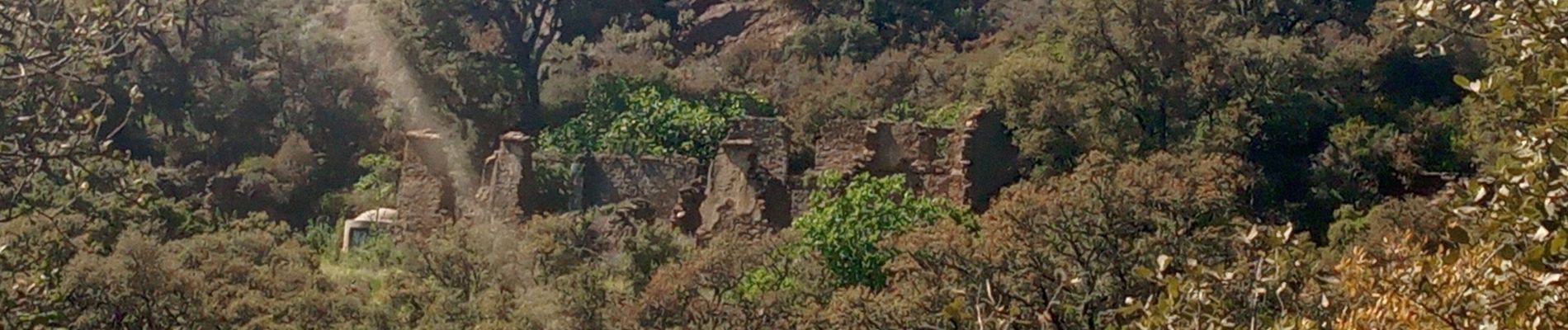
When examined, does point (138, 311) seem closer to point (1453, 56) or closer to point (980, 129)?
point (980, 129)

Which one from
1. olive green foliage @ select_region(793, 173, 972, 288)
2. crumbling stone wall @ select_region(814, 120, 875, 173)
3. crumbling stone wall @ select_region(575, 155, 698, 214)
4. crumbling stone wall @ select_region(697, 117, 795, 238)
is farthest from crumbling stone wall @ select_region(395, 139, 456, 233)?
olive green foliage @ select_region(793, 173, 972, 288)

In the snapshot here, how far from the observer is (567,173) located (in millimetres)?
24812

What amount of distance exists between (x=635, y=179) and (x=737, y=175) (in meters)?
1.52

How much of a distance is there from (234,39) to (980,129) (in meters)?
11.5

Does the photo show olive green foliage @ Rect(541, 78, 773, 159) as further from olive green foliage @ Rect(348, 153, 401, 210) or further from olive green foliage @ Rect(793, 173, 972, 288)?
olive green foliage @ Rect(793, 173, 972, 288)

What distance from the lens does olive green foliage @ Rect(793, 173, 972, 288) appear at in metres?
19.6

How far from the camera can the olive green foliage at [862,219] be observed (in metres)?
19.6

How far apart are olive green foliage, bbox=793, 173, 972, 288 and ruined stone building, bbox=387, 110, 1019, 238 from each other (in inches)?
26.1

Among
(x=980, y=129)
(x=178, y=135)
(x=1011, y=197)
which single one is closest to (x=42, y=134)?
(x=1011, y=197)

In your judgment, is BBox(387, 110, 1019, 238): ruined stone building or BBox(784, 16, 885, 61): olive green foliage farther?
BBox(784, 16, 885, 61): olive green foliage

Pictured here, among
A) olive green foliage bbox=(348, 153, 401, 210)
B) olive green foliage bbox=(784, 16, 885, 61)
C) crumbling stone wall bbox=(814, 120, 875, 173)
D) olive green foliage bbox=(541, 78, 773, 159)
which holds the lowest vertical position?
olive green foliage bbox=(784, 16, 885, 61)

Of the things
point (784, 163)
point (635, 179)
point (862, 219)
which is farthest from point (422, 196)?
point (862, 219)

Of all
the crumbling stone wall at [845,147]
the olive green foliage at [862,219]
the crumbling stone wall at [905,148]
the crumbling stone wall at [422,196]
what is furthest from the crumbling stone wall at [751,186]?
the crumbling stone wall at [422,196]

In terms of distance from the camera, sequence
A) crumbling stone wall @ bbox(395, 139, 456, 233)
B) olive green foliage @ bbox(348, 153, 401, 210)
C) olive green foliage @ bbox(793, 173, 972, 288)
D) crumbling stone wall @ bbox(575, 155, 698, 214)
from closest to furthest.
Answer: olive green foliage @ bbox(793, 173, 972, 288)
crumbling stone wall @ bbox(575, 155, 698, 214)
crumbling stone wall @ bbox(395, 139, 456, 233)
olive green foliage @ bbox(348, 153, 401, 210)
